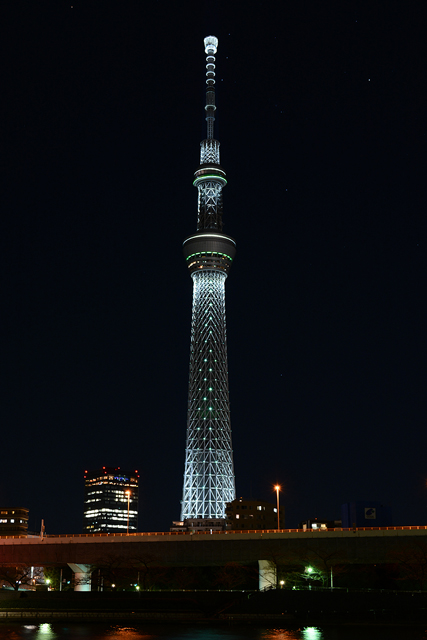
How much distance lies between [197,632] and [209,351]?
103 metres

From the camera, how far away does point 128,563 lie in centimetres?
8538

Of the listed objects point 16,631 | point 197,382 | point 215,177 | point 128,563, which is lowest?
point 16,631

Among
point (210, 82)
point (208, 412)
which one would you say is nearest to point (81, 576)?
point (208, 412)

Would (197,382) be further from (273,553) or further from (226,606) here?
(226,606)

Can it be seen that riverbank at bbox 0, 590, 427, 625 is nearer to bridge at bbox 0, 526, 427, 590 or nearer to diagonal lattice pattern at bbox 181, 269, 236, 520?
bridge at bbox 0, 526, 427, 590

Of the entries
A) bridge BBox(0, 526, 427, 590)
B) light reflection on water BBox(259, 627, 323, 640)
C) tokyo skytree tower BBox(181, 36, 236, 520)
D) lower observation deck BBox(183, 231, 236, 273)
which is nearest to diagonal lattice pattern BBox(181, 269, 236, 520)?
tokyo skytree tower BBox(181, 36, 236, 520)

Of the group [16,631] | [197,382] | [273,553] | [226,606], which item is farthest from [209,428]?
[16,631]

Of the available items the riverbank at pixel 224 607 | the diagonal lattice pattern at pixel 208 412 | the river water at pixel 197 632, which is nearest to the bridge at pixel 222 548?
the riverbank at pixel 224 607

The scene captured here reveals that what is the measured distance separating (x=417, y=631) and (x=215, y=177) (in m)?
129

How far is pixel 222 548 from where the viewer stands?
268 feet

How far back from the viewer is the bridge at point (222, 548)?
7819 cm

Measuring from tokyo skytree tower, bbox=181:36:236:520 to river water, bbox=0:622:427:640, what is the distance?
83.5 m

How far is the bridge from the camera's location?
7819cm

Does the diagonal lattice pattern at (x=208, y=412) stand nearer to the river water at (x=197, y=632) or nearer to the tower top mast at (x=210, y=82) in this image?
the tower top mast at (x=210, y=82)
